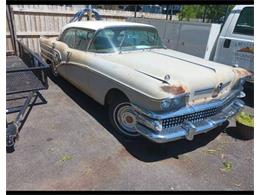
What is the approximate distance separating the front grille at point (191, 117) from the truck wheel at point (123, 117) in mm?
556

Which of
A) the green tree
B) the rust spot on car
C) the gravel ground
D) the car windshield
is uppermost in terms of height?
the green tree

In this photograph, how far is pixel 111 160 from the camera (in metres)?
3.24

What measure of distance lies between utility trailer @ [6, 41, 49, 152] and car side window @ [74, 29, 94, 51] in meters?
0.81

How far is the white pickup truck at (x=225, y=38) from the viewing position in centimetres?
509

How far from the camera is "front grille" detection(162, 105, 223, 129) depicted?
3.09m

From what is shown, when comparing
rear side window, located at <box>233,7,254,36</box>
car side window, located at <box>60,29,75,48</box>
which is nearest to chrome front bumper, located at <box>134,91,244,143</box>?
rear side window, located at <box>233,7,254,36</box>

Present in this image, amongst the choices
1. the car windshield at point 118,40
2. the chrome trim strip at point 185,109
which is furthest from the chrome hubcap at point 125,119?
the car windshield at point 118,40

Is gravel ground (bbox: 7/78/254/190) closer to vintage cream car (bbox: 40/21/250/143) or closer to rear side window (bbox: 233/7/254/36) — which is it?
vintage cream car (bbox: 40/21/250/143)

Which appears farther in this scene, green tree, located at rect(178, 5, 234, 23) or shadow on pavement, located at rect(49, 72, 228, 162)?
green tree, located at rect(178, 5, 234, 23)

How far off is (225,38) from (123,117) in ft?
10.8

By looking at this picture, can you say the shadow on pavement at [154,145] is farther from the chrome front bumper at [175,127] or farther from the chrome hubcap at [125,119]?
the chrome front bumper at [175,127]

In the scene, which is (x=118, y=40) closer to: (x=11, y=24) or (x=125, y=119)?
(x=125, y=119)

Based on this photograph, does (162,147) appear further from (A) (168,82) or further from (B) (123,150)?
(A) (168,82)

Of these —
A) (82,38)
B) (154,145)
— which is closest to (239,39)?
(154,145)
